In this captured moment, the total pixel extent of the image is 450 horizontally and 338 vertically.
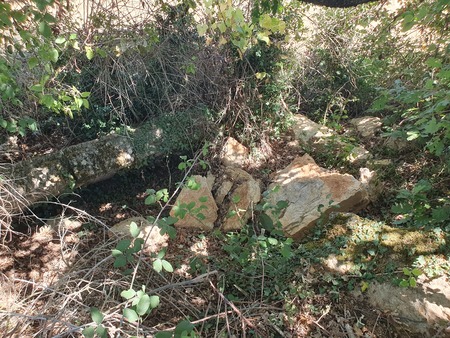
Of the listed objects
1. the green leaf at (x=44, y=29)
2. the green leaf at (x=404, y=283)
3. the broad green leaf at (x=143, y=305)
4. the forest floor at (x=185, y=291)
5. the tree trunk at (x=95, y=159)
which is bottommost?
the forest floor at (x=185, y=291)

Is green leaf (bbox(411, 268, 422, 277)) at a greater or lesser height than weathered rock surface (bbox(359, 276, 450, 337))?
greater

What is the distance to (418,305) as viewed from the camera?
2.47 metres

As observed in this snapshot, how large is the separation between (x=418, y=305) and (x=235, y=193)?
97.1 inches

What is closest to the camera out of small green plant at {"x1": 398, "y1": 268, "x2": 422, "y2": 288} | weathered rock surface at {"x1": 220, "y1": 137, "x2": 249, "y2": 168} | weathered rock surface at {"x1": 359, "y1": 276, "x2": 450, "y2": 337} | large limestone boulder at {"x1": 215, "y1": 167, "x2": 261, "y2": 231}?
weathered rock surface at {"x1": 359, "y1": 276, "x2": 450, "y2": 337}

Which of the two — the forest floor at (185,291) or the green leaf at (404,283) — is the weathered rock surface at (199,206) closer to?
the forest floor at (185,291)

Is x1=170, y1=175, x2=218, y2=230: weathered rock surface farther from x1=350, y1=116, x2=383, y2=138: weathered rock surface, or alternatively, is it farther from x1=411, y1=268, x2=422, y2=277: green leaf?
x1=350, y1=116, x2=383, y2=138: weathered rock surface

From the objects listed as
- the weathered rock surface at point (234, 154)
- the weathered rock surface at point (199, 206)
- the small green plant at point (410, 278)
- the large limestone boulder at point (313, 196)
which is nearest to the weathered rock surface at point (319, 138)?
the large limestone boulder at point (313, 196)

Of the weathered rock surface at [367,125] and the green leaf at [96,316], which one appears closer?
the green leaf at [96,316]

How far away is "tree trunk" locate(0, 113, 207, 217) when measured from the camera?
3.79 metres

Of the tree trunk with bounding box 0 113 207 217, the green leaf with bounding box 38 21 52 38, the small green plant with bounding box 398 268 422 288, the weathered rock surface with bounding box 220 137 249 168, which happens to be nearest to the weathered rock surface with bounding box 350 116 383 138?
the weathered rock surface with bounding box 220 137 249 168

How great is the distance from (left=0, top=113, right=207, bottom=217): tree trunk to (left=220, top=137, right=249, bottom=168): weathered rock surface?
1.49 ft

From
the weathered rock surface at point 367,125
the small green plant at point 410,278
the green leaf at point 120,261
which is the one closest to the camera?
the green leaf at point 120,261

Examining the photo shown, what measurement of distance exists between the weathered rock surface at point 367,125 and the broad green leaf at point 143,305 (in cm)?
481

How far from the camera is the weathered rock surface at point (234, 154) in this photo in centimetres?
494
